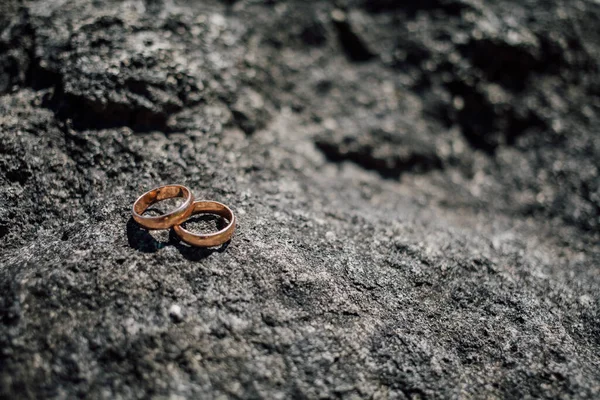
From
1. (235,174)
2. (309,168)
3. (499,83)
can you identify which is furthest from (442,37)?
(235,174)

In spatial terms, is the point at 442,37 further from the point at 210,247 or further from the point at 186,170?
the point at 210,247

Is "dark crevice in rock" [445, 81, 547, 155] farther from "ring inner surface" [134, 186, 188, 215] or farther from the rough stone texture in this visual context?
"ring inner surface" [134, 186, 188, 215]

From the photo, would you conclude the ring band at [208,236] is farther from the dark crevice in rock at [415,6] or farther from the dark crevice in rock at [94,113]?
the dark crevice in rock at [415,6]

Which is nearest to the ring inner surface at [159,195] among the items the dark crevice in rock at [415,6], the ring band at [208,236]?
the ring band at [208,236]

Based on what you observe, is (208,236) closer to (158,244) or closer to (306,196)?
(158,244)

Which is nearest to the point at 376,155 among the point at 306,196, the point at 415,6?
the point at 306,196

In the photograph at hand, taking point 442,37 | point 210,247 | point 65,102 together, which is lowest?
point 210,247
